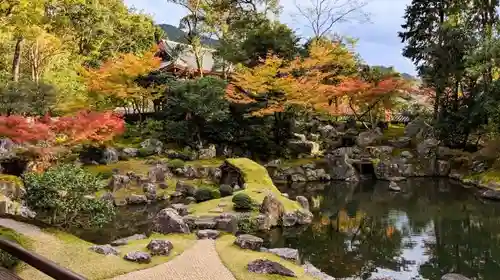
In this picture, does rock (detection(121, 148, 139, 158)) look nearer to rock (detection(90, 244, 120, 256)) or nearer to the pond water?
the pond water

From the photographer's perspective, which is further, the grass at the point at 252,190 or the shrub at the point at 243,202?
the grass at the point at 252,190

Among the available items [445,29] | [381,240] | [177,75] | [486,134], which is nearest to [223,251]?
[381,240]

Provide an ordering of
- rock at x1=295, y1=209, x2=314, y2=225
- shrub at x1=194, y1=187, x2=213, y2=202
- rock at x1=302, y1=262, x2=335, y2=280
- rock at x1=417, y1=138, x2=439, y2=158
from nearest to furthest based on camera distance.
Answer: rock at x1=302, y1=262, x2=335, y2=280
rock at x1=295, y1=209, x2=314, y2=225
shrub at x1=194, y1=187, x2=213, y2=202
rock at x1=417, y1=138, x2=439, y2=158

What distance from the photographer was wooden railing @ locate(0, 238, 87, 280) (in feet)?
10.5

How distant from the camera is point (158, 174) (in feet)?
73.9

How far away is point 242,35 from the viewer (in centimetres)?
3381

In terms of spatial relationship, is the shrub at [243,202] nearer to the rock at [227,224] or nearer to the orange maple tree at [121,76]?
the rock at [227,224]

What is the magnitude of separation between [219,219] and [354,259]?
4527 mm

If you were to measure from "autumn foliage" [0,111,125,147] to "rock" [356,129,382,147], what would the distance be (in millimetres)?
15447

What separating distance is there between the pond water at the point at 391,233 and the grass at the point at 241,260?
1558mm

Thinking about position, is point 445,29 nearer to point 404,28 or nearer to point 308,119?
point 404,28

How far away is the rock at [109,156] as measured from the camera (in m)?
23.9

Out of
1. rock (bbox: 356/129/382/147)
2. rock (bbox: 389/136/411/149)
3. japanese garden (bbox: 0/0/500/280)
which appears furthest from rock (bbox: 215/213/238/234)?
rock (bbox: 389/136/411/149)

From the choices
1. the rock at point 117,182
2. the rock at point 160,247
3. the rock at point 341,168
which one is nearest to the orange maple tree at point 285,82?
the rock at point 341,168
